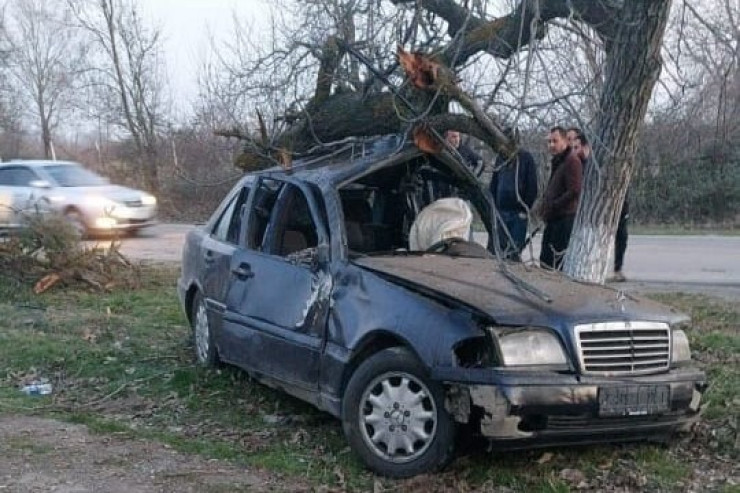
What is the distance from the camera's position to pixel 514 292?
514 centimetres

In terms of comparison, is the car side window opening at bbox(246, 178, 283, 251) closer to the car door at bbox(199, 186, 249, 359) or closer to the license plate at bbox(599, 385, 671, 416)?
the car door at bbox(199, 186, 249, 359)

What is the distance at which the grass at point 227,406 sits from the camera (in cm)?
502

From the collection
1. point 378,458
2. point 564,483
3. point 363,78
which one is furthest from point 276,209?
point 363,78

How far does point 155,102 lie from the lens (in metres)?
34.9

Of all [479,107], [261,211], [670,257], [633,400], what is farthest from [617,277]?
[633,400]

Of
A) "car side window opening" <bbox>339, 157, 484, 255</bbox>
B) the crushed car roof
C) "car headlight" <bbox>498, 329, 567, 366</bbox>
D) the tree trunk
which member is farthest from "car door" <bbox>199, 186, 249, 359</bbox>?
the tree trunk

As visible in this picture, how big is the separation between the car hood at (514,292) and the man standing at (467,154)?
4.44ft

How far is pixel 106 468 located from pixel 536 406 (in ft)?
7.90

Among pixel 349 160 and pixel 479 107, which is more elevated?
pixel 479 107

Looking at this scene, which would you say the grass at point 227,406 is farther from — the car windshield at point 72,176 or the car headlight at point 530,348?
the car windshield at point 72,176

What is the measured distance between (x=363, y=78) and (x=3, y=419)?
5297 millimetres

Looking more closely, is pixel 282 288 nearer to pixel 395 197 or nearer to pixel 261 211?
pixel 261 211

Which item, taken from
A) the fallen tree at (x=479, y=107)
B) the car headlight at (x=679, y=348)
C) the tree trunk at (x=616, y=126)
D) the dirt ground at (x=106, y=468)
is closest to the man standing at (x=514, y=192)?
the fallen tree at (x=479, y=107)

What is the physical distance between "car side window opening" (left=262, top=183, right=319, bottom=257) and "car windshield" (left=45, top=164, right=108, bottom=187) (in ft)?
48.0
